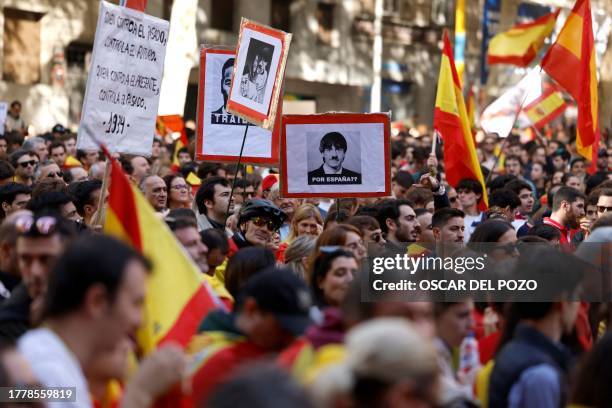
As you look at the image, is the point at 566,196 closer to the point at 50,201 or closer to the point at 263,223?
the point at 263,223

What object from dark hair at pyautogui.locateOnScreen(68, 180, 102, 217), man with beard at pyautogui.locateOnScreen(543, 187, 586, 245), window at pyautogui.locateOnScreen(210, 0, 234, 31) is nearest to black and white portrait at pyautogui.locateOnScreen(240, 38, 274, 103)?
dark hair at pyautogui.locateOnScreen(68, 180, 102, 217)

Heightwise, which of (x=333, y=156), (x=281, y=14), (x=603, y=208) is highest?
(x=281, y=14)

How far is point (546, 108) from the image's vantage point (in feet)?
69.9

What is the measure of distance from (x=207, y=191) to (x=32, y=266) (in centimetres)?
513

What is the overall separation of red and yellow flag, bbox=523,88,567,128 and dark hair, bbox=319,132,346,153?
10593 mm

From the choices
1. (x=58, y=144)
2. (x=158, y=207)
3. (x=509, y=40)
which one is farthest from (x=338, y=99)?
(x=158, y=207)

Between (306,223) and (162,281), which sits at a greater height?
(306,223)

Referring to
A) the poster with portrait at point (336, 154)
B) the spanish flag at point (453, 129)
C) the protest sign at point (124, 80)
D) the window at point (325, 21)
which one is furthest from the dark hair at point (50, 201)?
the window at point (325, 21)

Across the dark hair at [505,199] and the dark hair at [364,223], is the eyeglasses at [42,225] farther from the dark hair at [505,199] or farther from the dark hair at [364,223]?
the dark hair at [505,199]

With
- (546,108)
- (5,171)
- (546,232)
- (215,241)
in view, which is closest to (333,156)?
(546,232)

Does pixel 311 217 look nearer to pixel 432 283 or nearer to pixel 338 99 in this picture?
pixel 432 283

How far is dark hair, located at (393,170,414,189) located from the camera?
14.2 metres

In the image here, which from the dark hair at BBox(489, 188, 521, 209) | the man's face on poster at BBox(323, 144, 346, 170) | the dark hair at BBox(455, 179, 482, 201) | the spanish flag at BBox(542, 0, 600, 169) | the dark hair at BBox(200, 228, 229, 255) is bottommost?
the dark hair at BBox(200, 228, 229, 255)

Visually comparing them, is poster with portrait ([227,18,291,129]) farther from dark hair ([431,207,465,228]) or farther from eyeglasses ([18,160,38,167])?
eyeglasses ([18,160,38,167])
